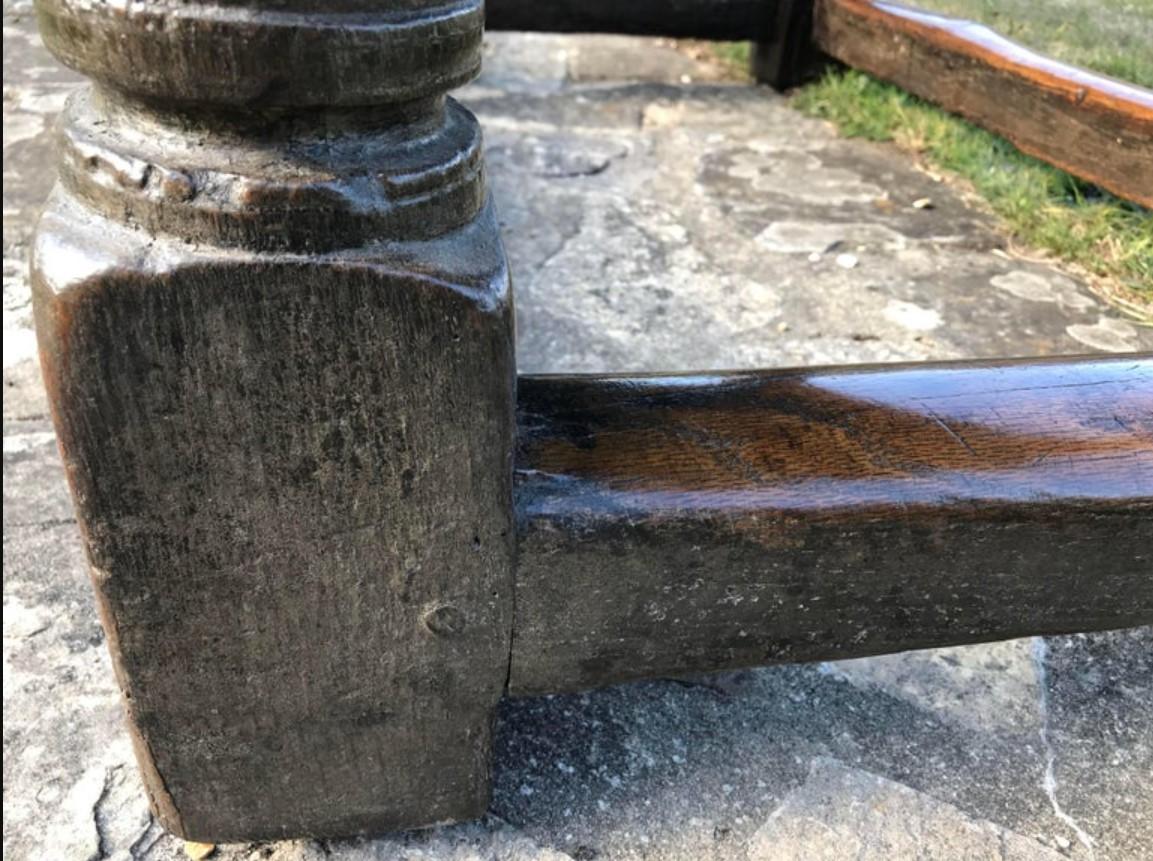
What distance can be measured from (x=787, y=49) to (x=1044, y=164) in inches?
38.7

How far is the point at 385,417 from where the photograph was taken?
749 mm

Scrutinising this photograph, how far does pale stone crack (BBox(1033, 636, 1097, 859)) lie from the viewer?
109 centimetres

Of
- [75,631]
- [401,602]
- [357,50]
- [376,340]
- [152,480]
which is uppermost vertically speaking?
[357,50]

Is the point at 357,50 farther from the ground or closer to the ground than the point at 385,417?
farther from the ground

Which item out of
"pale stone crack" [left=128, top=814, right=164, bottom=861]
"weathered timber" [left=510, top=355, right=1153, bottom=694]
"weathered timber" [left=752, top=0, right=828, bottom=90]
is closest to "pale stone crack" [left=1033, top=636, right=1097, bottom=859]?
"weathered timber" [left=510, top=355, right=1153, bottom=694]

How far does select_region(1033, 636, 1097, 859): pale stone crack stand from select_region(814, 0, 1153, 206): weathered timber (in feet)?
3.47

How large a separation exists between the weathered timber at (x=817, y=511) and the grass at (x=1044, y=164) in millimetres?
1198

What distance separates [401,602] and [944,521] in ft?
1.47

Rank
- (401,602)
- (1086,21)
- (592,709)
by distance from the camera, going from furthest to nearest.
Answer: (1086,21), (592,709), (401,602)

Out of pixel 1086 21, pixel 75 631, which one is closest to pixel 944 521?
pixel 75 631

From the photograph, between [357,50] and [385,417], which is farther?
[385,417]

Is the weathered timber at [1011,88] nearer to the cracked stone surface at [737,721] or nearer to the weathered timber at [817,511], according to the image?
the cracked stone surface at [737,721]

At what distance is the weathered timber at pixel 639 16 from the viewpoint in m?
3.03

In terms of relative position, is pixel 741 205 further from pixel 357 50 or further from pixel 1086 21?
pixel 357 50
